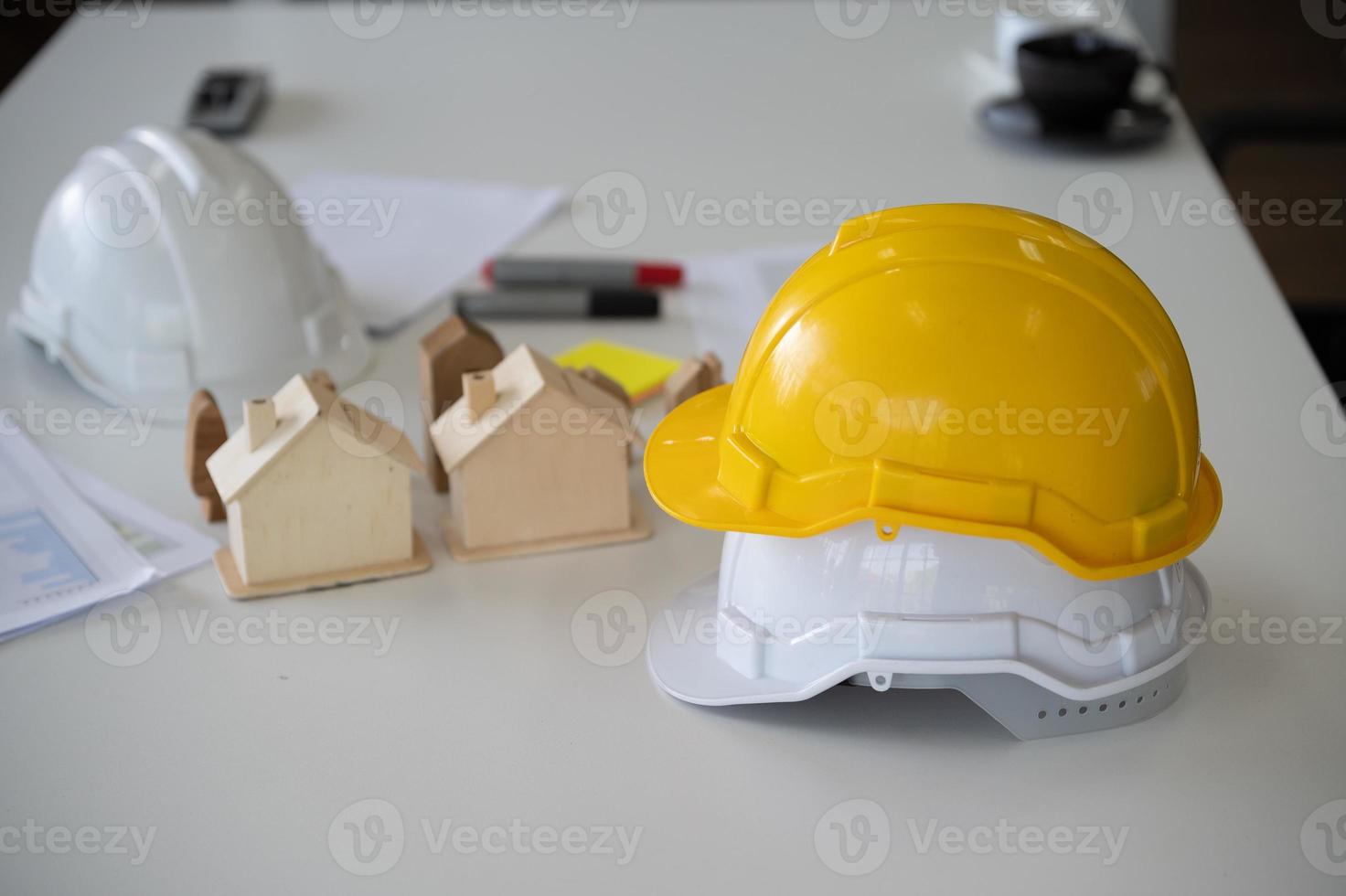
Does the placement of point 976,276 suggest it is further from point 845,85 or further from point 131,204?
point 845,85

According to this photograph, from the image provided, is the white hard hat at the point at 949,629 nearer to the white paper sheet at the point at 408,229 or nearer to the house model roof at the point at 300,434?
the house model roof at the point at 300,434

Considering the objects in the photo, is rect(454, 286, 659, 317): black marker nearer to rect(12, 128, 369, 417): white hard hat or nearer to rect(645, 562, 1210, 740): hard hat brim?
rect(12, 128, 369, 417): white hard hat

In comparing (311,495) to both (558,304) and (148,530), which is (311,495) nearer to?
(148,530)

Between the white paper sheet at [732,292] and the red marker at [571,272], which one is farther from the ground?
the red marker at [571,272]

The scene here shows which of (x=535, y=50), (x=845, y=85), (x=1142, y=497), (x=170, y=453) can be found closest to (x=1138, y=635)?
(x=1142, y=497)

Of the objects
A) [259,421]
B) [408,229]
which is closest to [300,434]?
[259,421]

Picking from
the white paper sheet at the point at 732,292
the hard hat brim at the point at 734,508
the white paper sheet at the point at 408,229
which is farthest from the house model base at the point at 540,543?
the white paper sheet at the point at 408,229

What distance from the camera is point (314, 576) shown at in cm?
93

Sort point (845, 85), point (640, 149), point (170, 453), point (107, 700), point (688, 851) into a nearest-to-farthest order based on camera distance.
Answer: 1. point (688, 851)
2. point (107, 700)
3. point (170, 453)
4. point (640, 149)
5. point (845, 85)

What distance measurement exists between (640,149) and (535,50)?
401 millimetres

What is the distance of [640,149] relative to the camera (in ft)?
5.49

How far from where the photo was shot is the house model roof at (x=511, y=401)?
0.93 m

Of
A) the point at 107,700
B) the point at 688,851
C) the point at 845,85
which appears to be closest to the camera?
the point at 688,851

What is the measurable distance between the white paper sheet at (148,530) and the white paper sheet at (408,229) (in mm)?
333
